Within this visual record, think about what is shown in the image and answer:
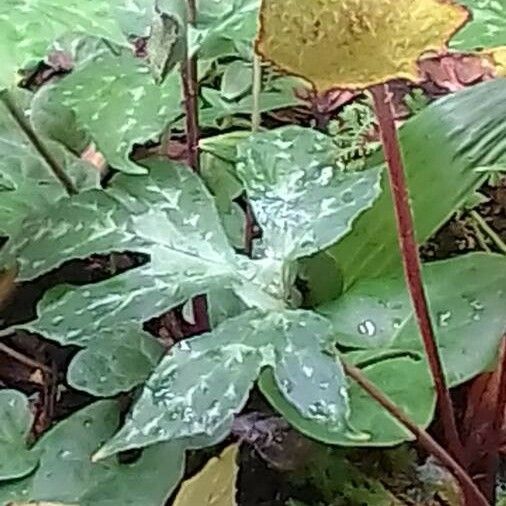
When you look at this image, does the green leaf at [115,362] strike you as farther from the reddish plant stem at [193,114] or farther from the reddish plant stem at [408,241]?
the reddish plant stem at [408,241]

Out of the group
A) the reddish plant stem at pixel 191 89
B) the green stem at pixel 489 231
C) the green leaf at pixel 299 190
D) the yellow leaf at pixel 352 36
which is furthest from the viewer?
the green stem at pixel 489 231

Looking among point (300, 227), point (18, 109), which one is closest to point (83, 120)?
point (18, 109)

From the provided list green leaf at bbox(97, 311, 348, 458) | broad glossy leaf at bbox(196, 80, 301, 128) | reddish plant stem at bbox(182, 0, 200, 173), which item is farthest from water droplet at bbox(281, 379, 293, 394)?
broad glossy leaf at bbox(196, 80, 301, 128)

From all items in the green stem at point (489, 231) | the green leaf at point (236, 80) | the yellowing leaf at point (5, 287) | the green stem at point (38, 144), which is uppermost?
the green stem at point (38, 144)

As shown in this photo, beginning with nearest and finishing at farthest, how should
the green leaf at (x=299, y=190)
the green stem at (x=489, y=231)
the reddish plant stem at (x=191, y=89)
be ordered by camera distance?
the green leaf at (x=299, y=190)
the reddish plant stem at (x=191, y=89)
the green stem at (x=489, y=231)

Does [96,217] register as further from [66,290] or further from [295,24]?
[295,24]

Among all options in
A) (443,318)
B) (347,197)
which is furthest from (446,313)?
(347,197)

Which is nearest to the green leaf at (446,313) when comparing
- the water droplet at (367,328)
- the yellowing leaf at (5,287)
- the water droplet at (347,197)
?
the water droplet at (367,328)

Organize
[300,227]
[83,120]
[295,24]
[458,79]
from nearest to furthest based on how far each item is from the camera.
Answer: [295,24]
[300,227]
[83,120]
[458,79]
